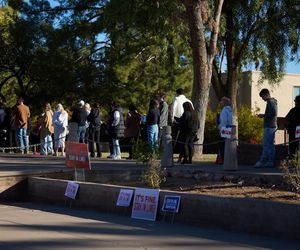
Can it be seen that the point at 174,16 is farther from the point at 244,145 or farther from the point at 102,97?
the point at 102,97

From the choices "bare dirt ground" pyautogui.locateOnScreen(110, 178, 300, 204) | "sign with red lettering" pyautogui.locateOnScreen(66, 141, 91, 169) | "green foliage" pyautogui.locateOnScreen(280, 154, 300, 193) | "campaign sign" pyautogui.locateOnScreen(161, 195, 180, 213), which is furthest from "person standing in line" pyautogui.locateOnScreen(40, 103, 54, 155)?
"green foliage" pyautogui.locateOnScreen(280, 154, 300, 193)

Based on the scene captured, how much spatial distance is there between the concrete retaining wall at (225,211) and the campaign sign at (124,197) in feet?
0.35

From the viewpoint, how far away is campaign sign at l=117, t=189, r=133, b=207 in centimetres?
1109

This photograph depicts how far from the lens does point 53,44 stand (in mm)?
32688

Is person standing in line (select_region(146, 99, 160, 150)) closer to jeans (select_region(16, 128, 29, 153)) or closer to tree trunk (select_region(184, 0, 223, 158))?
tree trunk (select_region(184, 0, 223, 158))

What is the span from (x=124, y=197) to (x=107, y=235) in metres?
2.13

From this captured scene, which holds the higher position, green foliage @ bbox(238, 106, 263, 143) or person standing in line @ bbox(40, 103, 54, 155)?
green foliage @ bbox(238, 106, 263, 143)

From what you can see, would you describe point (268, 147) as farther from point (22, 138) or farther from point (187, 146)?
point (22, 138)

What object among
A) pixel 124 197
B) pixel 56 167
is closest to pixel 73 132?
pixel 56 167

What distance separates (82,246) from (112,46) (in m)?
26.4

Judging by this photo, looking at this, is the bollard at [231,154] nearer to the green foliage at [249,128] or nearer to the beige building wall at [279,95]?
the green foliage at [249,128]

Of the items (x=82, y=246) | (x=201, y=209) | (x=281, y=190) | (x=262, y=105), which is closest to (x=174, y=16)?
(x=281, y=190)

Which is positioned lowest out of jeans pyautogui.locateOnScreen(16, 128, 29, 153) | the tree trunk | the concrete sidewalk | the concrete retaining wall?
the concrete sidewalk

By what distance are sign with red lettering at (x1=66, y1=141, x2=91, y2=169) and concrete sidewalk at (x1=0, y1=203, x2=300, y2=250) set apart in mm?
1765
